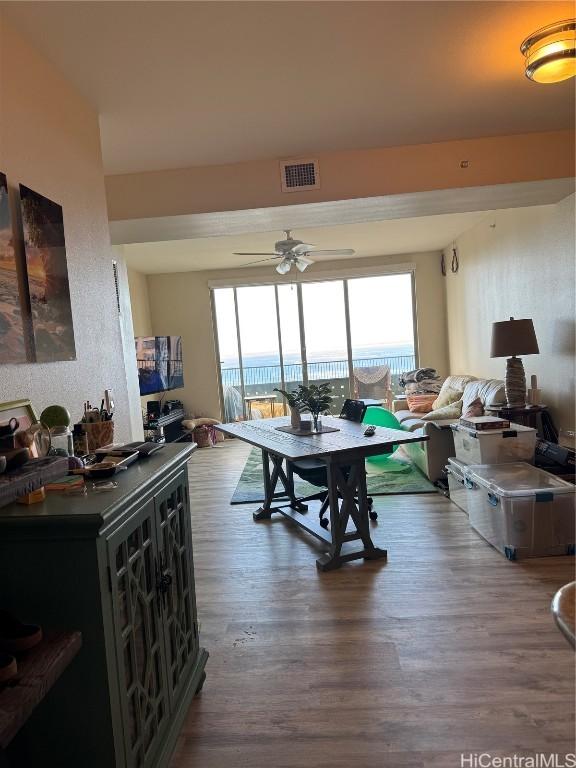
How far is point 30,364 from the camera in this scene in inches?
72.4

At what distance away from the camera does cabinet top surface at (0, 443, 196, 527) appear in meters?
1.24

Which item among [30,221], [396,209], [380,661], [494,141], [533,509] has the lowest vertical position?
[380,661]

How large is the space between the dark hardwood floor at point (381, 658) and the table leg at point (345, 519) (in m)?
0.09

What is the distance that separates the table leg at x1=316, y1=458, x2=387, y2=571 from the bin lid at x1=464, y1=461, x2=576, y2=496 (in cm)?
81

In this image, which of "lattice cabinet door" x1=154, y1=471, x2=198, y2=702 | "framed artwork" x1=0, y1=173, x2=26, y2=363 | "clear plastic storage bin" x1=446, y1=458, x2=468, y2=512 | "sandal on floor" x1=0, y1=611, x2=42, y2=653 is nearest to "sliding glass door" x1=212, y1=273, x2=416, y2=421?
"clear plastic storage bin" x1=446, y1=458, x2=468, y2=512

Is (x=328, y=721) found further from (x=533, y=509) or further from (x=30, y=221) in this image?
(x=30, y=221)

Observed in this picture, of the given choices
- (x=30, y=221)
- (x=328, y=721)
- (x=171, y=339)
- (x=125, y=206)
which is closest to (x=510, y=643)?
(x=328, y=721)

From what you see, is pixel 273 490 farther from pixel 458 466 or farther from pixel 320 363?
pixel 320 363

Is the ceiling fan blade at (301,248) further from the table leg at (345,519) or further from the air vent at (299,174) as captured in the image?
the table leg at (345,519)

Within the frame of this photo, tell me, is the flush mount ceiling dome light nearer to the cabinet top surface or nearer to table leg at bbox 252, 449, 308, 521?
the cabinet top surface

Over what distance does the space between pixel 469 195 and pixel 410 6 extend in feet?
6.27

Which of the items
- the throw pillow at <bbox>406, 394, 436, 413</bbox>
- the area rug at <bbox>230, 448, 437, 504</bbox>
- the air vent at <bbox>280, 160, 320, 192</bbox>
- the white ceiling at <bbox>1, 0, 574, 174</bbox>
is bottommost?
the area rug at <bbox>230, 448, 437, 504</bbox>

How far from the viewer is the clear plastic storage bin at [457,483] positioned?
3.98 m

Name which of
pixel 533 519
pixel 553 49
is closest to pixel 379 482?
pixel 533 519
